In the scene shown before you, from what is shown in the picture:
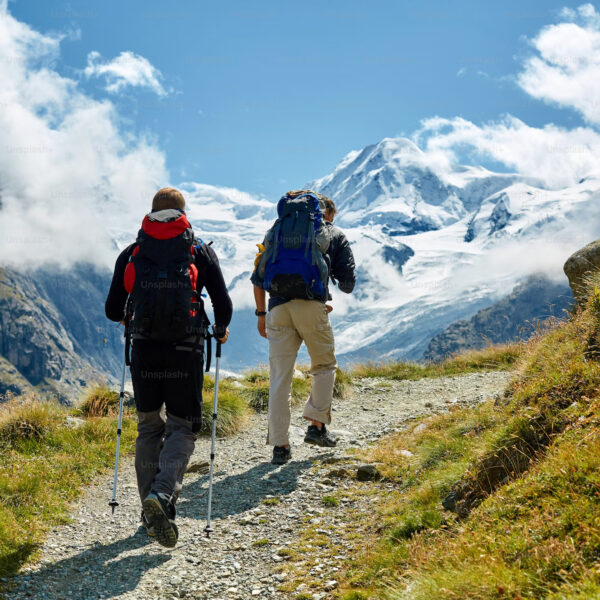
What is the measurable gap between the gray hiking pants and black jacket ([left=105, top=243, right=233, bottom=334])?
1.11 meters

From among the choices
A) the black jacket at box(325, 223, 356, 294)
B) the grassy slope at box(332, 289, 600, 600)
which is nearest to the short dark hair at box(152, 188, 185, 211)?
the black jacket at box(325, 223, 356, 294)

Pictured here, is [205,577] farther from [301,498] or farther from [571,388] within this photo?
[571,388]

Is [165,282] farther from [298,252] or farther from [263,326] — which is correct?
[263,326]

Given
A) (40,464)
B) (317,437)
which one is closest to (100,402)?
(40,464)

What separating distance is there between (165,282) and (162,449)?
1745 millimetres

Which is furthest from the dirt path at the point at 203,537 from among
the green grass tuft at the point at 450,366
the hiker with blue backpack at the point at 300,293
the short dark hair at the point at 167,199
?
the green grass tuft at the point at 450,366

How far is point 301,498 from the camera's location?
7.23 meters

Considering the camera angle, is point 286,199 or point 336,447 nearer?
point 286,199

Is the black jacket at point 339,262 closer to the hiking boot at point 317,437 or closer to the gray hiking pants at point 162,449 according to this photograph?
the hiking boot at point 317,437

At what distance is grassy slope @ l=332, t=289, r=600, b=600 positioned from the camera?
3.43 meters

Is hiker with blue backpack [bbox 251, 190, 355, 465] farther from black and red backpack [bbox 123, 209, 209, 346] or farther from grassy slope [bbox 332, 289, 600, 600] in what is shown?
black and red backpack [bbox 123, 209, 209, 346]

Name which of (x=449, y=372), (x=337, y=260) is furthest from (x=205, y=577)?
(x=449, y=372)

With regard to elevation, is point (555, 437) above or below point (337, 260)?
below

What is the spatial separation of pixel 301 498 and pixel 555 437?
335 centimetres
